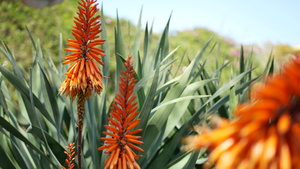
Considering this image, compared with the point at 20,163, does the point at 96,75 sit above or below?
above

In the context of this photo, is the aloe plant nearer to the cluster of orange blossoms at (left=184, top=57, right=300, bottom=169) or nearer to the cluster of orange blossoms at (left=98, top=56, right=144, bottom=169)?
the cluster of orange blossoms at (left=98, top=56, right=144, bottom=169)

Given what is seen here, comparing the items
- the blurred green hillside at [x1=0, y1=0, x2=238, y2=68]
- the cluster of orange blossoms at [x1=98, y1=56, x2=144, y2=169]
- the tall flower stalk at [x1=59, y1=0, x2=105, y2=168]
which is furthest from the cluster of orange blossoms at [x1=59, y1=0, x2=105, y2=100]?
the blurred green hillside at [x1=0, y1=0, x2=238, y2=68]

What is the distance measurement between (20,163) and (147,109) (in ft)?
2.48

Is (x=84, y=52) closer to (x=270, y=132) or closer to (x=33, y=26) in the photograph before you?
(x=270, y=132)

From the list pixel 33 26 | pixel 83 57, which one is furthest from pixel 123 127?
pixel 33 26

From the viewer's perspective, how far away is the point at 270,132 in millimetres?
430

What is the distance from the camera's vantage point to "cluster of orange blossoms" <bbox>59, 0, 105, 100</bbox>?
1.01 meters

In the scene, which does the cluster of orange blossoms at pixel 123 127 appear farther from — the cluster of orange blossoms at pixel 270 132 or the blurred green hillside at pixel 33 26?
the blurred green hillside at pixel 33 26

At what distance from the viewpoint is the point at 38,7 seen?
Result: 5.55 meters

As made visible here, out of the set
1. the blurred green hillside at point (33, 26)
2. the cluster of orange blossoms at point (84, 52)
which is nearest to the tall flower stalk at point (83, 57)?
the cluster of orange blossoms at point (84, 52)

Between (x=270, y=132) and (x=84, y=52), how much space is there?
2.50ft

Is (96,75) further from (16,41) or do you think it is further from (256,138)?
(16,41)

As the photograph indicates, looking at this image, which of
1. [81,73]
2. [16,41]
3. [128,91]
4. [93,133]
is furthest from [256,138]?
[16,41]

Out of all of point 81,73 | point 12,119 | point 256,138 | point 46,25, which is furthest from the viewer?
point 46,25
